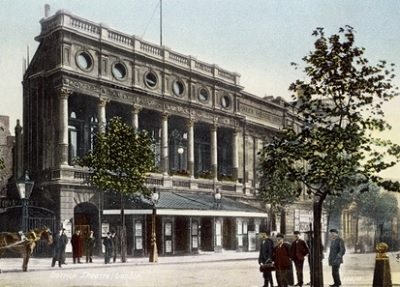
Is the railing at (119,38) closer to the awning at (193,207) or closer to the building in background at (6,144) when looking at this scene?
the awning at (193,207)

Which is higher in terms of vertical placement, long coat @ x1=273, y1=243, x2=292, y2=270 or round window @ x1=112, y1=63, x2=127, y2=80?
round window @ x1=112, y1=63, x2=127, y2=80

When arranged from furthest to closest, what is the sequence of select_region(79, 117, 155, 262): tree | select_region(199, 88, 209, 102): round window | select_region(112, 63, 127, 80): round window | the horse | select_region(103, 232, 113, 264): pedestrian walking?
select_region(199, 88, 209, 102): round window, select_region(112, 63, 127, 80): round window, select_region(79, 117, 155, 262): tree, select_region(103, 232, 113, 264): pedestrian walking, the horse

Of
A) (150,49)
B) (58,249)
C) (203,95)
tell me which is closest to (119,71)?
(150,49)

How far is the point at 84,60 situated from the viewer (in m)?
32.8

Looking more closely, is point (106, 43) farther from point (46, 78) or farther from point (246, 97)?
point (246, 97)

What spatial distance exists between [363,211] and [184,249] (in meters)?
24.1

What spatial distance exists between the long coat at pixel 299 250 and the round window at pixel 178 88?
71.4ft

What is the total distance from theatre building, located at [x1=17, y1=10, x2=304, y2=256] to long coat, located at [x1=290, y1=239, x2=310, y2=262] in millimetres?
15813

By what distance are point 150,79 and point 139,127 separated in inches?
112

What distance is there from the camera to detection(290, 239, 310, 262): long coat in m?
17.1

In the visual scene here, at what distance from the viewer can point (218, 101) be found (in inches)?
1647

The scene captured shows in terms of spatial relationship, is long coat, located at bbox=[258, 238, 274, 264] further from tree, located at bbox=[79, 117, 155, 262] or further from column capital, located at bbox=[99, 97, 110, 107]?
column capital, located at bbox=[99, 97, 110, 107]

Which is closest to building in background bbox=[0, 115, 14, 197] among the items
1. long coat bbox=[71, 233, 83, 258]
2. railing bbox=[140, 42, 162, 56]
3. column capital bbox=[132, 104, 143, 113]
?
column capital bbox=[132, 104, 143, 113]

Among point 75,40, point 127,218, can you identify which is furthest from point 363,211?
point 75,40
